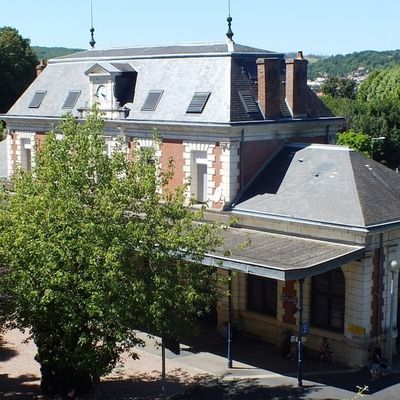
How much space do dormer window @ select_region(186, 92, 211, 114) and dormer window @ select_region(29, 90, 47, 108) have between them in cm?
1031

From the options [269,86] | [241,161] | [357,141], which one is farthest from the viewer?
[357,141]

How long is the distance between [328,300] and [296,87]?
942 cm

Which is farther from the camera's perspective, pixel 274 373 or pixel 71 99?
pixel 71 99

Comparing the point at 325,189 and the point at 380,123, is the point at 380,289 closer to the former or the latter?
the point at 325,189

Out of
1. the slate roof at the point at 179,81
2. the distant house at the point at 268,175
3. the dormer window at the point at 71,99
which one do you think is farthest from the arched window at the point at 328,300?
the dormer window at the point at 71,99

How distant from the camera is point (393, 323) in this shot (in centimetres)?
2306

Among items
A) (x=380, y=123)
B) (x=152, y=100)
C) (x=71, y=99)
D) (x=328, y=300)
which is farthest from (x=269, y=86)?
→ (x=380, y=123)

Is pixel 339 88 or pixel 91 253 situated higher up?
pixel 339 88

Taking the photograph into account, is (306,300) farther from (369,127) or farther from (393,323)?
(369,127)

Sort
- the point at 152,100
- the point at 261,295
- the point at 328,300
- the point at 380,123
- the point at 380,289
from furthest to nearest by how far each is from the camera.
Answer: the point at 380,123 < the point at 152,100 < the point at 261,295 < the point at 328,300 < the point at 380,289

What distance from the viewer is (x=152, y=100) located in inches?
1150

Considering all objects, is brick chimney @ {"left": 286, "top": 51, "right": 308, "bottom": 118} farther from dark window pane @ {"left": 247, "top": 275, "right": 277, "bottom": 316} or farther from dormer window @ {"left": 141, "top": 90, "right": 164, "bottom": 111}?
dark window pane @ {"left": 247, "top": 275, "right": 277, "bottom": 316}

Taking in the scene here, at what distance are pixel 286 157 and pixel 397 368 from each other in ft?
29.3

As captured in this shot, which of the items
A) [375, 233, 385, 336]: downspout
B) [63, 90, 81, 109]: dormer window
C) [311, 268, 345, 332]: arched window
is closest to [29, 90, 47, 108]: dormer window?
[63, 90, 81, 109]: dormer window
